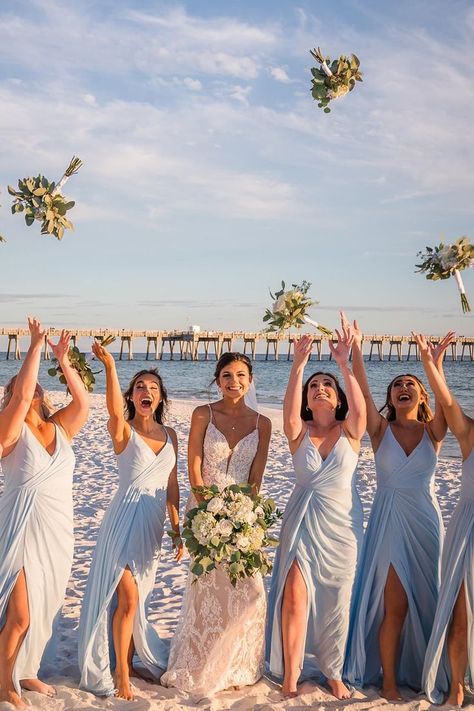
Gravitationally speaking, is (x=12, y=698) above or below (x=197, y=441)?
below

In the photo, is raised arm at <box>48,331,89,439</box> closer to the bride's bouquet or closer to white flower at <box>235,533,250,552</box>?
the bride's bouquet

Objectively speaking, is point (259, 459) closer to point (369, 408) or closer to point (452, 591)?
point (369, 408)

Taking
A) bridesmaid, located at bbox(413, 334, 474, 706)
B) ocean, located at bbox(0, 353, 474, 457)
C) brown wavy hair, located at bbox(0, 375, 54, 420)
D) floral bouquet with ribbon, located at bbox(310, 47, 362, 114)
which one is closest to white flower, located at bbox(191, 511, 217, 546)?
brown wavy hair, located at bbox(0, 375, 54, 420)

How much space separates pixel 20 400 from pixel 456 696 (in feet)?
11.1

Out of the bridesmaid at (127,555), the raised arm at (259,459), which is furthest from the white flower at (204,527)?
the raised arm at (259,459)

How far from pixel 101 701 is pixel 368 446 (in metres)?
13.9

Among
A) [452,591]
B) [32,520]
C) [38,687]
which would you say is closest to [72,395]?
[32,520]

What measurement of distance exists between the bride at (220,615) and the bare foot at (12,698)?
3.13 feet

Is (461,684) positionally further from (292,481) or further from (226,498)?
(292,481)

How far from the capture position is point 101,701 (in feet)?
15.4

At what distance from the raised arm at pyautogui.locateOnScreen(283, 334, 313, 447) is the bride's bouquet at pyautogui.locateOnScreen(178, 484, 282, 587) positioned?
571mm

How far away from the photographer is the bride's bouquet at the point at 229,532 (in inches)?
179

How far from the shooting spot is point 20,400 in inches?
183

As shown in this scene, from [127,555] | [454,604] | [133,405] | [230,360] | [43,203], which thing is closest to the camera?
[43,203]
